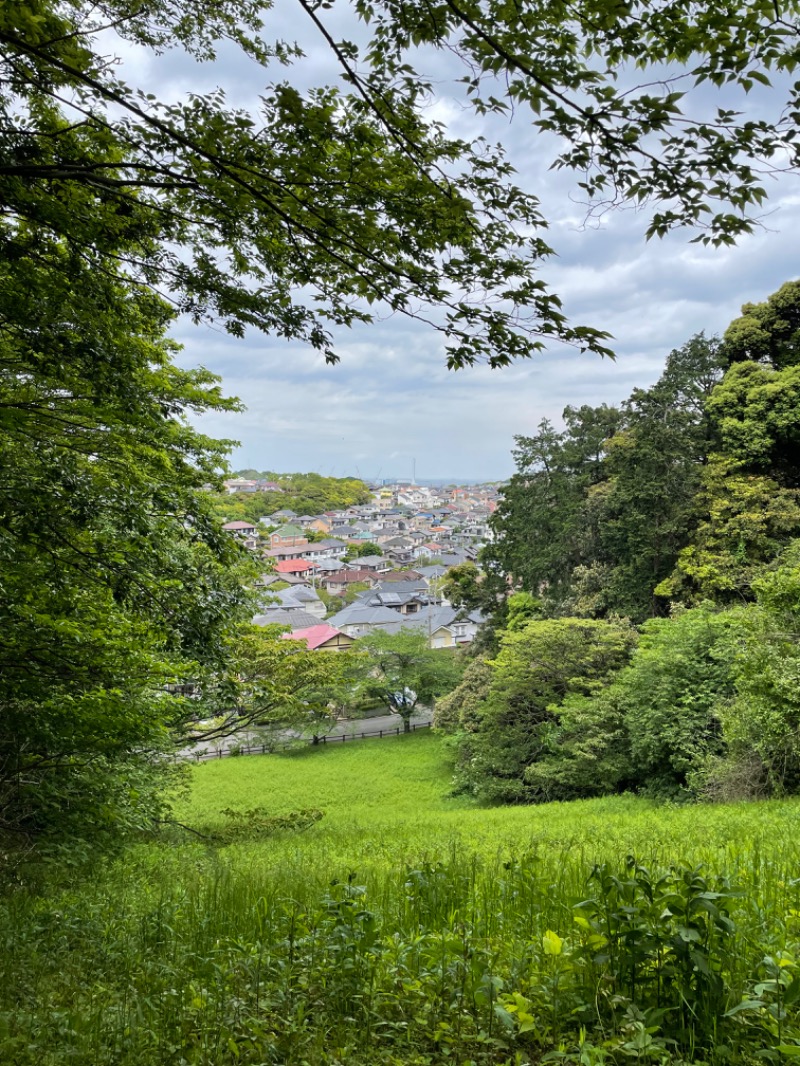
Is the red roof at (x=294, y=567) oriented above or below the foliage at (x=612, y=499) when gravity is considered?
below

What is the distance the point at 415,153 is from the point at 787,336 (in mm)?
21625

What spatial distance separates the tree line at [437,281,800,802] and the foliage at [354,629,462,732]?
6.12 metres

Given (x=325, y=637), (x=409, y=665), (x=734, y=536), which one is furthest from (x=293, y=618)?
(x=734, y=536)

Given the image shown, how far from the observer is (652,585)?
810 inches

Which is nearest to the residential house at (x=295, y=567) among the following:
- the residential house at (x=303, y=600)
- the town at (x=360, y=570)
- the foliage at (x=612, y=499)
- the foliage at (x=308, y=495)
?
the town at (x=360, y=570)

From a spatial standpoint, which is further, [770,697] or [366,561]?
[366,561]

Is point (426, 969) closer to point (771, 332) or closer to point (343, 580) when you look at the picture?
point (771, 332)

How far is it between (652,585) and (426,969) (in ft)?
66.8

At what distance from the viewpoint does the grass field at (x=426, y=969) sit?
1776mm

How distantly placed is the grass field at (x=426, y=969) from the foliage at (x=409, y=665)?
26.4 meters

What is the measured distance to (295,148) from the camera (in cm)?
270

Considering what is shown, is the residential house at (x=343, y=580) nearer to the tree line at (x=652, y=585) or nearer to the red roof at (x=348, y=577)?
the red roof at (x=348, y=577)

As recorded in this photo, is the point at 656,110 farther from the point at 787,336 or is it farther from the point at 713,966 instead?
the point at 787,336

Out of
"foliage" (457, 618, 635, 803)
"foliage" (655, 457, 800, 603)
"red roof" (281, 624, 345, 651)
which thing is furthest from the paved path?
"foliage" (655, 457, 800, 603)
